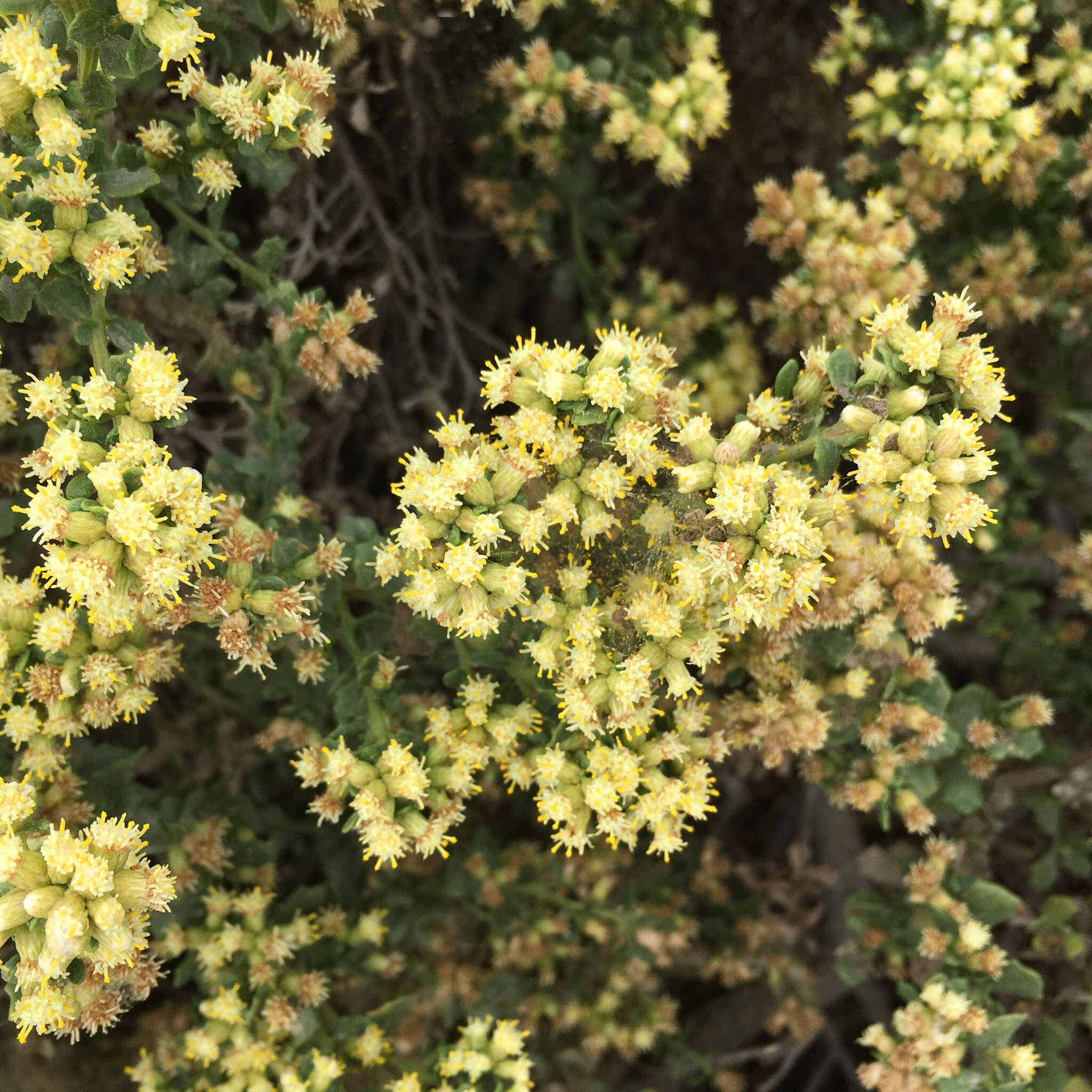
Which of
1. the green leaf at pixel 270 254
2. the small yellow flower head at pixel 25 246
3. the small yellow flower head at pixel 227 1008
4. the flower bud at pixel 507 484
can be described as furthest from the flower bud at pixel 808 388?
the small yellow flower head at pixel 227 1008

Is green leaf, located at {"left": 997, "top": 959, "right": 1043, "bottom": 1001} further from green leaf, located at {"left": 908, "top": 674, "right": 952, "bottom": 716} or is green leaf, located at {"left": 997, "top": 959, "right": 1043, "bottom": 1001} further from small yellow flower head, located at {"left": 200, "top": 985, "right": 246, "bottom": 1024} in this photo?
small yellow flower head, located at {"left": 200, "top": 985, "right": 246, "bottom": 1024}

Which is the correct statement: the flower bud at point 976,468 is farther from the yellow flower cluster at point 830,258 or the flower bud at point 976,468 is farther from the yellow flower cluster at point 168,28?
the yellow flower cluster at point 168,28

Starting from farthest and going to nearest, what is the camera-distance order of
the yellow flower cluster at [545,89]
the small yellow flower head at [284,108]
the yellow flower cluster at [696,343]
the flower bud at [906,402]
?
the yellow flower cluster at [696,343] < the yellow flower cluster at [545,89] < the small yellow flower head at [284,108] < the flower bud at [906,402]

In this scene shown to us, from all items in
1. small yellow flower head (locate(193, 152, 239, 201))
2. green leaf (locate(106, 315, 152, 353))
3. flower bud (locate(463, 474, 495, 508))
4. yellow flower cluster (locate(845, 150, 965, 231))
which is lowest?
flower bud (locate(463, 474, 495, 508))

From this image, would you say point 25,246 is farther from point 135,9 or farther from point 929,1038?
point 929,1038

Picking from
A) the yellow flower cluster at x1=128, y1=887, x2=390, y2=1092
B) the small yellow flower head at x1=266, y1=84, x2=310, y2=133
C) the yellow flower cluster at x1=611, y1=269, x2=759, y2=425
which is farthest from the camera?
the yellow flower cluster at x1=611, y1=269, x2=759, y2=425

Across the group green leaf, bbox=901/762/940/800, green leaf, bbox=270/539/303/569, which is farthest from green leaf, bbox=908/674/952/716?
green leaf, bbox=270/539/303/569

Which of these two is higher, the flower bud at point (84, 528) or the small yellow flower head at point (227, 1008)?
the flower bud at point (84, 528)
